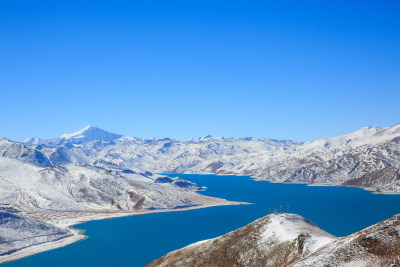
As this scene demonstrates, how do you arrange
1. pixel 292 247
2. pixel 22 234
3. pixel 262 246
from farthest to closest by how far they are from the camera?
pixel 22 234
pixel 262 246
pixel 292 247

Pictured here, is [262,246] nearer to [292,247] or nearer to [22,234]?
[292,247]

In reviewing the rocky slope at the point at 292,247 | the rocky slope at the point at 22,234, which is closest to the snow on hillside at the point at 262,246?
the rocky slope at the point at 292,247

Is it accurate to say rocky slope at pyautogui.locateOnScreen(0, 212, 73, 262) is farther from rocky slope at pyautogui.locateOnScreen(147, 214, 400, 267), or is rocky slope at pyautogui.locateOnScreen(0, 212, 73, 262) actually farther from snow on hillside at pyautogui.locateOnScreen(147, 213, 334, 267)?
rocky slope at pyautogui.locateOnScreen(147, 214, 400, 267)

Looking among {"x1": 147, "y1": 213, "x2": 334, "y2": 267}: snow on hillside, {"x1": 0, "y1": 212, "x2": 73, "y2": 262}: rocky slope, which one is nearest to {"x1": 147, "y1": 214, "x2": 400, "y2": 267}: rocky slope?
{"x1": 147, "y1": 213, "x2": 334, "y2": 267}: snow on hillside

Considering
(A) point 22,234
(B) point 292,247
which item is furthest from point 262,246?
(A) point 22,234

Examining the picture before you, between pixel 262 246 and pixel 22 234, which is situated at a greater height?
pixel 262 246

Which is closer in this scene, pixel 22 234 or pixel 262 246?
pixel 262 246

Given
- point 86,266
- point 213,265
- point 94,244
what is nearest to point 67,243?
point 94,244

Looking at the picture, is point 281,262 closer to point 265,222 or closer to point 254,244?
point 254,244
